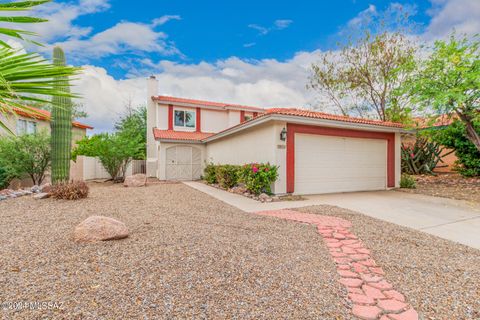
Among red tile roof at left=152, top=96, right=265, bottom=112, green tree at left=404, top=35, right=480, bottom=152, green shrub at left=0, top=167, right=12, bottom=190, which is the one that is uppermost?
red tile roof at left=152, top=96, right=265, bottom=112

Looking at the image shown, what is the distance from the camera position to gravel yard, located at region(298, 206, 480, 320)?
219cm

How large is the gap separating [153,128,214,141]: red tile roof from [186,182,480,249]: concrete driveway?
805cm

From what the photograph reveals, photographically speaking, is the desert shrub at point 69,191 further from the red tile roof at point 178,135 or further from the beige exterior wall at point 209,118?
the beige exterior wall at point 209,118

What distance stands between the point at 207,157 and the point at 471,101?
42.1 feet

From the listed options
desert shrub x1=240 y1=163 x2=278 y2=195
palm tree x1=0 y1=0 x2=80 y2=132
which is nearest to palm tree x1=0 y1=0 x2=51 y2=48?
palm tree x1=0 y1=0 x2=80 y2=132

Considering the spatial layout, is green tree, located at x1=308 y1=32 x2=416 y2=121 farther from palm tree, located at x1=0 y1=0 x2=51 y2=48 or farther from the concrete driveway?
palm tree, located at x1=0 y1=0 x2=51 y2=48

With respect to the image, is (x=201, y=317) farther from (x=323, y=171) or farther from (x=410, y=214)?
(x=323, y=171)

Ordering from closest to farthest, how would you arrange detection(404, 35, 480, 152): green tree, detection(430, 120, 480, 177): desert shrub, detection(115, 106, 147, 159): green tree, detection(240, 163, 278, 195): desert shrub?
detection(404, 35, 480, 152): green tree, detection(240, 163, 278, 195): desert shrub, detection(430, 120, 480, 177): desert shrub, detection(115, 106, 147, 159): green tree

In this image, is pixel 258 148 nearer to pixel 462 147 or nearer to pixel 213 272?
pixel 213 272

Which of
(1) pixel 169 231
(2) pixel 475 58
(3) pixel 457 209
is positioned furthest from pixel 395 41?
(1) pixel 169 231

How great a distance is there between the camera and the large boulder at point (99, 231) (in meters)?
3.45

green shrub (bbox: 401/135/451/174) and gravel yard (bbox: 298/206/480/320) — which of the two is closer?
gravel yard (bbox: 298/206/480/320)

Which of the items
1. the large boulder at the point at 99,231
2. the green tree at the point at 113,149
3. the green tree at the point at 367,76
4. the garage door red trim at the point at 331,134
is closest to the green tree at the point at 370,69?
the green tree at the point at 367,76

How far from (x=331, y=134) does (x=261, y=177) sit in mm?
3439
